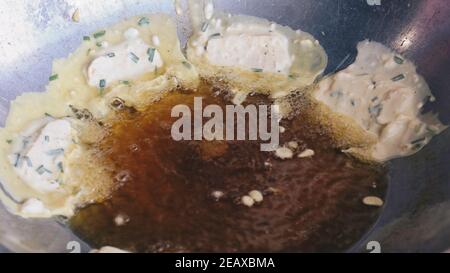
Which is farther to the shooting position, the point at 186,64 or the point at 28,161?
the point at 186,64

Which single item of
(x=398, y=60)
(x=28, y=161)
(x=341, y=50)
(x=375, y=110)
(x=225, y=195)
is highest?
(x=341, y=50)

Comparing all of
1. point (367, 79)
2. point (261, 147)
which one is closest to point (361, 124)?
point (367, 79)

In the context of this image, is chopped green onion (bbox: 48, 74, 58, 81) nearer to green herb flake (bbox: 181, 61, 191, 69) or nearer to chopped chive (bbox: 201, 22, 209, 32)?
green herb flake (bbox: 181, 61, 191, 69)

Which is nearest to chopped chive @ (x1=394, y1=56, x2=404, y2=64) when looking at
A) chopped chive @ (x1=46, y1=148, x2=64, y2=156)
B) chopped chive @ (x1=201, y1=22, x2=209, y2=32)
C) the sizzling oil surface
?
the sizzling oil surface

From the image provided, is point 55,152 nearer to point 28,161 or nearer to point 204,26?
point 28,161

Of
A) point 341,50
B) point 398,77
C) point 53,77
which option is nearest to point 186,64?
point 53,77

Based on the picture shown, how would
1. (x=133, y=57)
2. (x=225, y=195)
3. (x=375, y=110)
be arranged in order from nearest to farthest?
(x=225, y=195) < (x=375, y=110) < (x=133, y=57)
